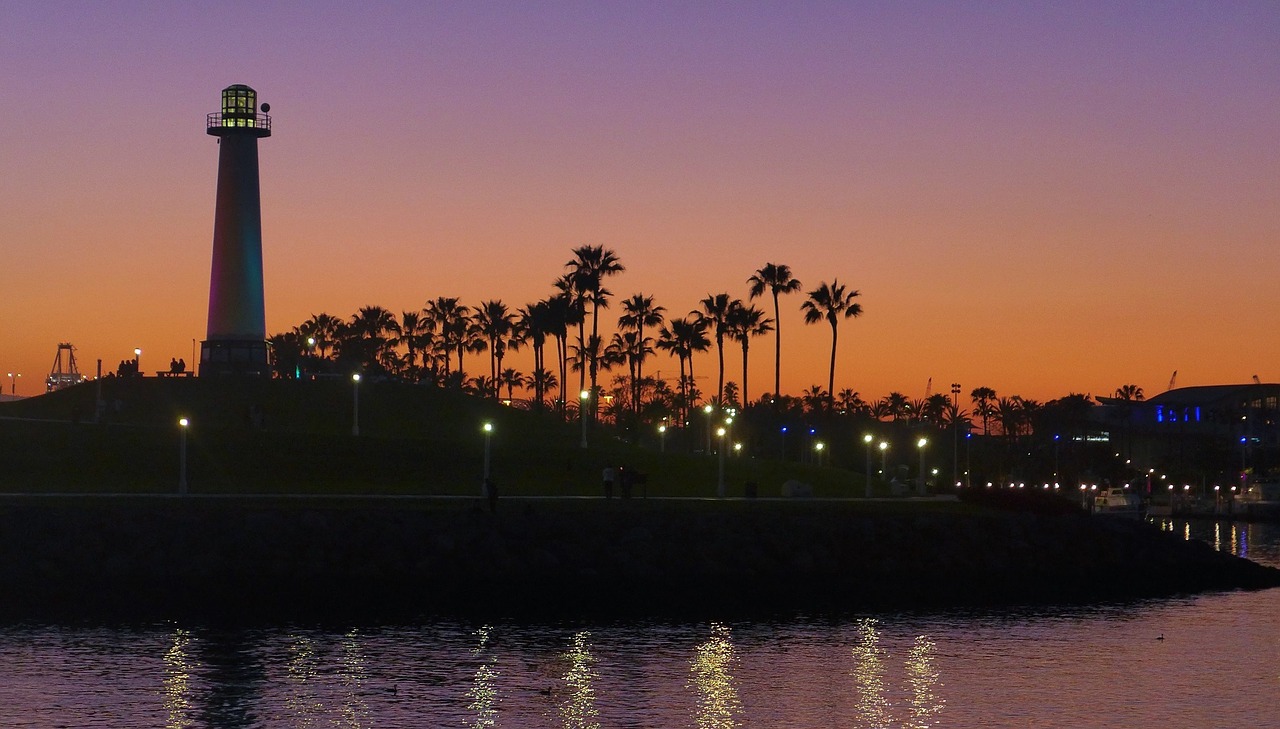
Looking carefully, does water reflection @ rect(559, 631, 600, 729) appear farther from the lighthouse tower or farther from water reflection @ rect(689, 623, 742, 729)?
the lighthouse tower

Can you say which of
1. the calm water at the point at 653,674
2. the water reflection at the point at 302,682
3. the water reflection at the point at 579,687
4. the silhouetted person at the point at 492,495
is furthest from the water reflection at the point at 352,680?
the silhouetted person at the point at 492,495

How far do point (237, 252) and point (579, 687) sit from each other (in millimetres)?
73867

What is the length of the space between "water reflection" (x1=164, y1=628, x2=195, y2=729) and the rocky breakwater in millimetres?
5643

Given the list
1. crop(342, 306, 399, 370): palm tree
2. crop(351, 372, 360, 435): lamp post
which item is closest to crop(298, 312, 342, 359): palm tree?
crop(342, 306, 399, 370): palm tree

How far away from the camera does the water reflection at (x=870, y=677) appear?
3441cm

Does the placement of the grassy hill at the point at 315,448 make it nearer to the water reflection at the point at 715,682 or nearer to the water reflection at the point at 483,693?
the water reflection at the point at 715,682

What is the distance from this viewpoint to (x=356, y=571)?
54.5 m

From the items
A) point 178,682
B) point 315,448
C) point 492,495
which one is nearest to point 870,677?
point 178,682

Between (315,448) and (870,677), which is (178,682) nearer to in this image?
(870,677)

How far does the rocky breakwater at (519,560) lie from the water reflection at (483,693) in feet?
29.0

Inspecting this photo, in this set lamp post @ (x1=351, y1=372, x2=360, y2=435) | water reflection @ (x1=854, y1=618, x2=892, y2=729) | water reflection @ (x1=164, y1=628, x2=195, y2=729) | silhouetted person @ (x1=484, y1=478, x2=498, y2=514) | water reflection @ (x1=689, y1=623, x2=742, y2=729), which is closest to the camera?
water reflection @ (x1=164, y1=628, x2=195, y2=729)

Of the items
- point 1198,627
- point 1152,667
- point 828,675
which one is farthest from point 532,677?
point 1198,627

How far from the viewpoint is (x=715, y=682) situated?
38.3 metres

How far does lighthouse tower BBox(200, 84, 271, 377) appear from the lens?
10444cm
